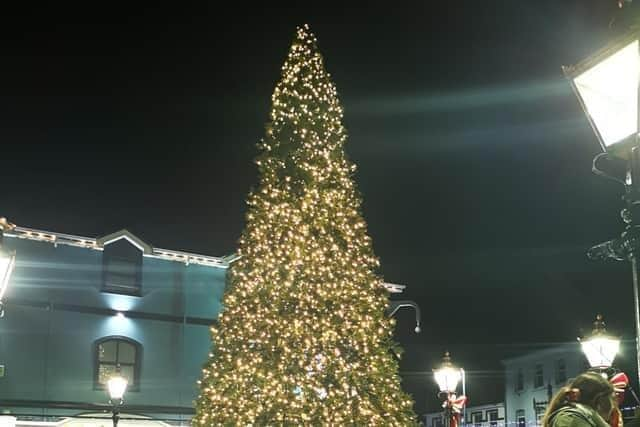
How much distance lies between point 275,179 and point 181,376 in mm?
14442

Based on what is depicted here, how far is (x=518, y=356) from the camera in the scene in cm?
5119

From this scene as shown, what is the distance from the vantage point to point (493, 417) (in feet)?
176

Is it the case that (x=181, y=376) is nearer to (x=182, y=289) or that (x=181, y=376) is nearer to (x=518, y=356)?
(x=182, y=289)

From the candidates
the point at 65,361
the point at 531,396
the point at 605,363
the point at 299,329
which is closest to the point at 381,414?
the point at 299,329

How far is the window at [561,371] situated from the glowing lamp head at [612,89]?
45.9 m

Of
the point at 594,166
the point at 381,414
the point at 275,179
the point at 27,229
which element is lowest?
the point at 381,414

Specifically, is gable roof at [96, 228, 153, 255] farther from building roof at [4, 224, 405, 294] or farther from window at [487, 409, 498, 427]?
window at [487, 409, 498, 427]

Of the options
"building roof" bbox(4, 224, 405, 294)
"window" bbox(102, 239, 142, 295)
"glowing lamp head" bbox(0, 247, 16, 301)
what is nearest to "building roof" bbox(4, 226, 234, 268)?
"building roof" bbox(4, 224, 405, 294)

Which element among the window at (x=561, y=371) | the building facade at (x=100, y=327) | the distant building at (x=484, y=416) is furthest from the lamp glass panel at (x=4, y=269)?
the distant building at (x=484, y=416)

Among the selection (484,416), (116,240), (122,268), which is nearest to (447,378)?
(122,268)

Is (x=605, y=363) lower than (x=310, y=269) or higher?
lower

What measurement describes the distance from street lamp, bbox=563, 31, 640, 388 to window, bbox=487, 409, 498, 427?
50.3 m

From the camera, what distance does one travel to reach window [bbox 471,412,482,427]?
177ft

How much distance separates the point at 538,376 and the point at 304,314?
39.1 metres
